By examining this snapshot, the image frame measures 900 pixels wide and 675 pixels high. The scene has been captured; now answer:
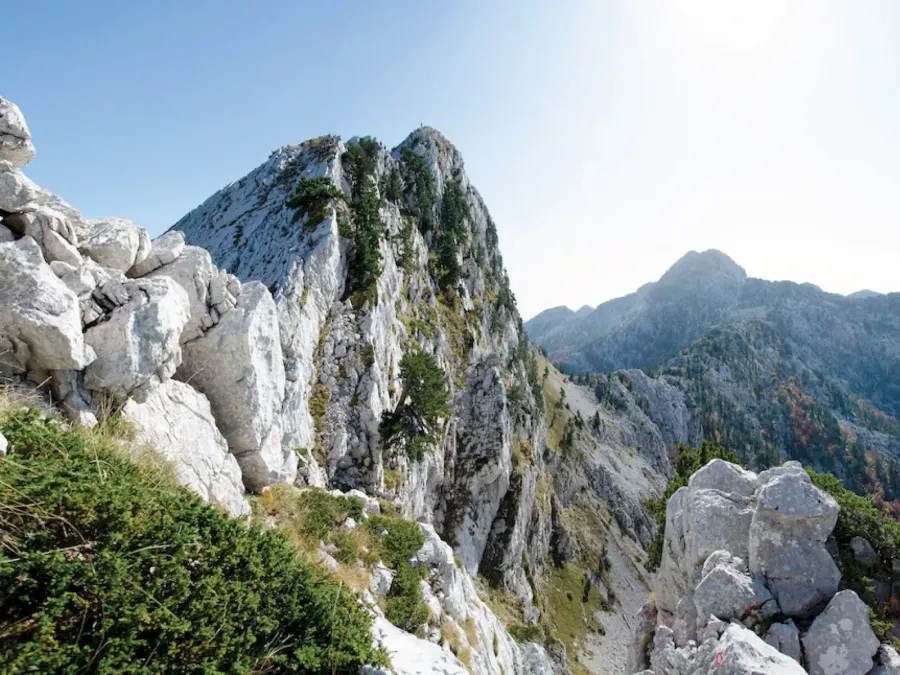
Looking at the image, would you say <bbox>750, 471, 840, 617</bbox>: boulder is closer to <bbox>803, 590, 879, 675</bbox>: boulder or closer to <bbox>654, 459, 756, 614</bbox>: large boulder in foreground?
<bbox>803, 590, 879, 675</bbox>: boulder

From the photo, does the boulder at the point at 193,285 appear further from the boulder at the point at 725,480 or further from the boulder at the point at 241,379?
the boulder at the point at 725,480

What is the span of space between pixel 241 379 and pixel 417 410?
22848 mm

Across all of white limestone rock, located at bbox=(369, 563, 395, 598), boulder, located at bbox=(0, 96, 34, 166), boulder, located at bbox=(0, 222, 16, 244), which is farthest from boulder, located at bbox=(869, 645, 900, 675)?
boulder, located at bbox=(0, 96, 34, 166)

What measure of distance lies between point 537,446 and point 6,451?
8966cm

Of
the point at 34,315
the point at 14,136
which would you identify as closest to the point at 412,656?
the point at 34,315

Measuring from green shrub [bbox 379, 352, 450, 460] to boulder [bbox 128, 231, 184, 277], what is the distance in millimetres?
23773

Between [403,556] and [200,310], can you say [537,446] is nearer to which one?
[403,556]

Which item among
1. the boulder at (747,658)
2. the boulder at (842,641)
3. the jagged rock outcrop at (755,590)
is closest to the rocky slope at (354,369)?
the boulder at (747,658)

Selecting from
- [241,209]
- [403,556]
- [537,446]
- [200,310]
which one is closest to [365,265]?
[241,209]

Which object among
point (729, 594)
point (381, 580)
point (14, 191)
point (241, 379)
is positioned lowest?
point (729, 594)

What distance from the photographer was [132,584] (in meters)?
5.43

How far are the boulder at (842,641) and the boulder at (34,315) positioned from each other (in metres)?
28.2

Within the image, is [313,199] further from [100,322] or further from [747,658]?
[747,658]

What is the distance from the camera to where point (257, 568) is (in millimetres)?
7176
